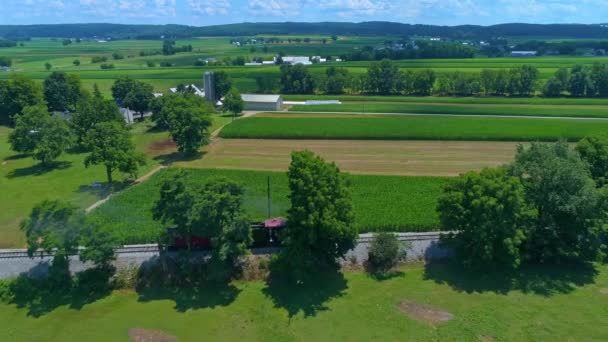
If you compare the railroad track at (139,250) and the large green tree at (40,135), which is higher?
the large green tree at (40,135)

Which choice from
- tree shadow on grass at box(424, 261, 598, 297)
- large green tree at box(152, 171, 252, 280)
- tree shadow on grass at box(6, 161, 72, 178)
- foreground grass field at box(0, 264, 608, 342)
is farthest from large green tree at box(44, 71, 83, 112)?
tree shadow on grass at box(424, 261, 598, 297)

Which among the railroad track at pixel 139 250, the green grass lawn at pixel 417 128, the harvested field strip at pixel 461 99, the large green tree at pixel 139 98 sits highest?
the large green tree at pixel 139 98

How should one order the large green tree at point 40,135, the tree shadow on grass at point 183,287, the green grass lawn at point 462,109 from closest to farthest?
the tree shadow on grass at point 183,287 < the large green tree at point 40,135 < the green grass lawn at point 462,109

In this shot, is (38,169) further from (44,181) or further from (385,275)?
(385,275)

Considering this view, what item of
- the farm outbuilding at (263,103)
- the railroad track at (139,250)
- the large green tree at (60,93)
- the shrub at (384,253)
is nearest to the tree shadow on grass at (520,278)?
the shrub at (384,253)

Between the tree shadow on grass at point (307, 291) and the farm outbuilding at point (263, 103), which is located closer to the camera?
the tree shadow on grass at point (307, 291)

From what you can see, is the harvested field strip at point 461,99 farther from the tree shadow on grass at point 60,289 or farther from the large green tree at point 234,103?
the tree shadow on grass at point 60,289

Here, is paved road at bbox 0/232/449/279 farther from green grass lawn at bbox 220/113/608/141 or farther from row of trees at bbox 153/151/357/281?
green grass lawn at bbox 220/113/608/141
